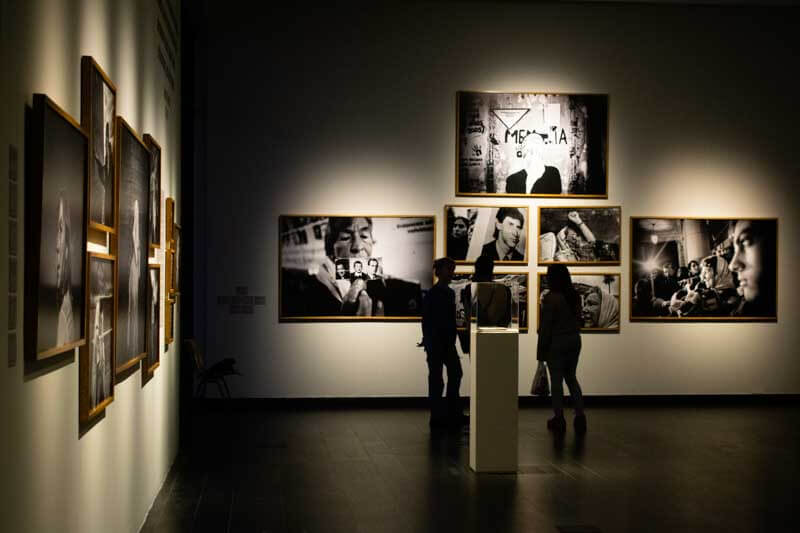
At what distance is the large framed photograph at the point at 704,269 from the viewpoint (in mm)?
14320

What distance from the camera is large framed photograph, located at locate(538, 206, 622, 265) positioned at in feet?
46.4

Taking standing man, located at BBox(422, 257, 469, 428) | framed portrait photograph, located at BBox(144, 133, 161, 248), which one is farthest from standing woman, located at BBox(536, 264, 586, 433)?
framed portrait photograph, located at BBox(144, 133, 161, 248)

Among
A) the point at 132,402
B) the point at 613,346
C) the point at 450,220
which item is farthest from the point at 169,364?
A: the point at 613,346

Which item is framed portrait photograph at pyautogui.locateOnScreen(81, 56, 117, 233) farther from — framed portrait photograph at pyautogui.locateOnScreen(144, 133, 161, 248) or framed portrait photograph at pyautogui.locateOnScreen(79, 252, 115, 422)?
framed portrait photograph at pyautogui.locateOnScreen(144, 133, 161, 248)

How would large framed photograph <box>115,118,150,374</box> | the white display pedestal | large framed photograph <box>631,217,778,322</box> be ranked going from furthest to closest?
large framed photograph <box>631,217,778,322</box>, the white display pedestal, large framed photograph <box>115,118,150,374</box>

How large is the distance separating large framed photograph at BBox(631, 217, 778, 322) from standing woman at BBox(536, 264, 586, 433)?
3.15m

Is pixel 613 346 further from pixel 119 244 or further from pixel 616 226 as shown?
pixel 119 244

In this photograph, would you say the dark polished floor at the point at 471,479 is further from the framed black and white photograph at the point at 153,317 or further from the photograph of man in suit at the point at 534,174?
the photograph of man in suit at the point at 534,174

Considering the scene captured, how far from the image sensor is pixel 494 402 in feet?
29.3

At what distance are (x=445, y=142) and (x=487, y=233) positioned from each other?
1.49 m

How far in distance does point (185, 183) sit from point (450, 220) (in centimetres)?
422

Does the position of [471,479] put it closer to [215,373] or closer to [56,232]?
[215,373]

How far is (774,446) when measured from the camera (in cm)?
1054

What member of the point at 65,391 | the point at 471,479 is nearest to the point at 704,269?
the point at 471,479
